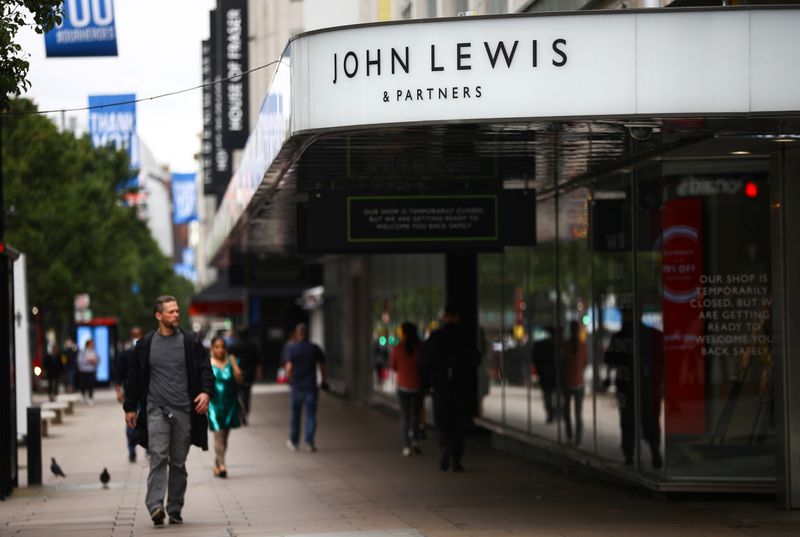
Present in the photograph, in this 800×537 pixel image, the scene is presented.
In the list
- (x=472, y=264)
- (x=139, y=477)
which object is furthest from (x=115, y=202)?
(x=139, y=477)

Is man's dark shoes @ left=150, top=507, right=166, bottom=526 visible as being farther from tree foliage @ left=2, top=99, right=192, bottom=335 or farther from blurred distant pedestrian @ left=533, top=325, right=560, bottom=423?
tree foliage @ left=2, top=99, right=192, bottom=335

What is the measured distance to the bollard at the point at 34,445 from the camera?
15953 millimetres

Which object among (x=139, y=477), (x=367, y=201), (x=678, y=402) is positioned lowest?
(x=139, y=477)

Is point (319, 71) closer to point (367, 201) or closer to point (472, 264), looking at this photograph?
point (367, 201)

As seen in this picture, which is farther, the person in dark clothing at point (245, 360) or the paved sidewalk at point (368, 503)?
the person in dark clothing at point (245, 360)

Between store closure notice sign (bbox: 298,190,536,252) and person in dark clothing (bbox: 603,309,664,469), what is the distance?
4.41ft

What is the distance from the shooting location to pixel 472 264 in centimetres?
2198

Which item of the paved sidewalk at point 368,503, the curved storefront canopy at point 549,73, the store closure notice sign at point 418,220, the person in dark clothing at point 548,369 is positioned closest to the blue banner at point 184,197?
the paved sidewalk at point 368,503

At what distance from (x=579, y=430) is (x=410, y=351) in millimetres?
3702

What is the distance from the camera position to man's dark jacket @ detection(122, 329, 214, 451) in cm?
1203

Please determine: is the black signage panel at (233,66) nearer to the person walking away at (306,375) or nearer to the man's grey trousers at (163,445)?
the person walking away at (306,375)

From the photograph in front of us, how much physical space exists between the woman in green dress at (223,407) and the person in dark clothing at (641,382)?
14.1 ft

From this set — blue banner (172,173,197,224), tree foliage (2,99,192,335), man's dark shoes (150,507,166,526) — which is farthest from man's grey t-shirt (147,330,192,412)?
blue banner (172,173,197,224)

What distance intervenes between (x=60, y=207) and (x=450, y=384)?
27261mm
